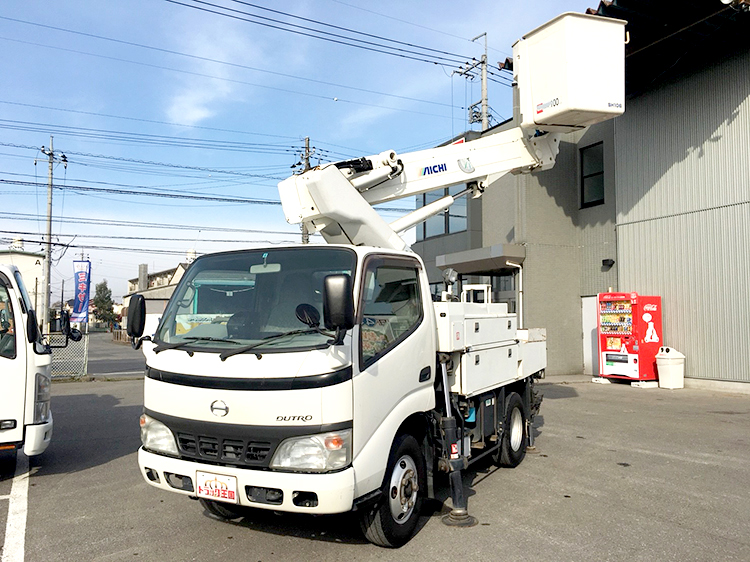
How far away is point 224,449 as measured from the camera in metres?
4.14

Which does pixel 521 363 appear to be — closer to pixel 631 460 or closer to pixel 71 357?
pixel 631 460

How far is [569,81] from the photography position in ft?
27.5

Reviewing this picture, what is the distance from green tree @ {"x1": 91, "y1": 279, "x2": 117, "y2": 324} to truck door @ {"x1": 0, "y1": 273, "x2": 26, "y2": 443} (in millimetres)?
96002

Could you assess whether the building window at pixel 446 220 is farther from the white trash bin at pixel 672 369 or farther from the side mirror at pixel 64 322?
the side mirror at pixel 64 322

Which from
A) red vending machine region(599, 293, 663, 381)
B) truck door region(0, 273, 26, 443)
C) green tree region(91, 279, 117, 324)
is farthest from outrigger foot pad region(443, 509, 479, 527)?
green tree region(91, 279, 117, 324)

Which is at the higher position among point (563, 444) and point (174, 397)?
point (174, 397)

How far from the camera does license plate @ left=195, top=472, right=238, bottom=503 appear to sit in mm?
4051

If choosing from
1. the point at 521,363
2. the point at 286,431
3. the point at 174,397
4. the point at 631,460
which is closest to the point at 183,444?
the point at 174,397

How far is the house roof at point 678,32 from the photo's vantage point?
13.1 metres

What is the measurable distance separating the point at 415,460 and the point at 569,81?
19.5ft

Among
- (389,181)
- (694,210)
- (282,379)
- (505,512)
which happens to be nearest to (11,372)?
(282,379)

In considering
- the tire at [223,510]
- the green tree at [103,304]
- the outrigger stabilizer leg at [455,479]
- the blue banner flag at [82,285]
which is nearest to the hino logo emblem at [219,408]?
the tire at [223,510]

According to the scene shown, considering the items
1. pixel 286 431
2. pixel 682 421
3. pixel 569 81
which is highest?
pixel 569 81

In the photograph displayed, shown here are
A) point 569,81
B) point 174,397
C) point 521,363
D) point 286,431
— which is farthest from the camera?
point 569,81
